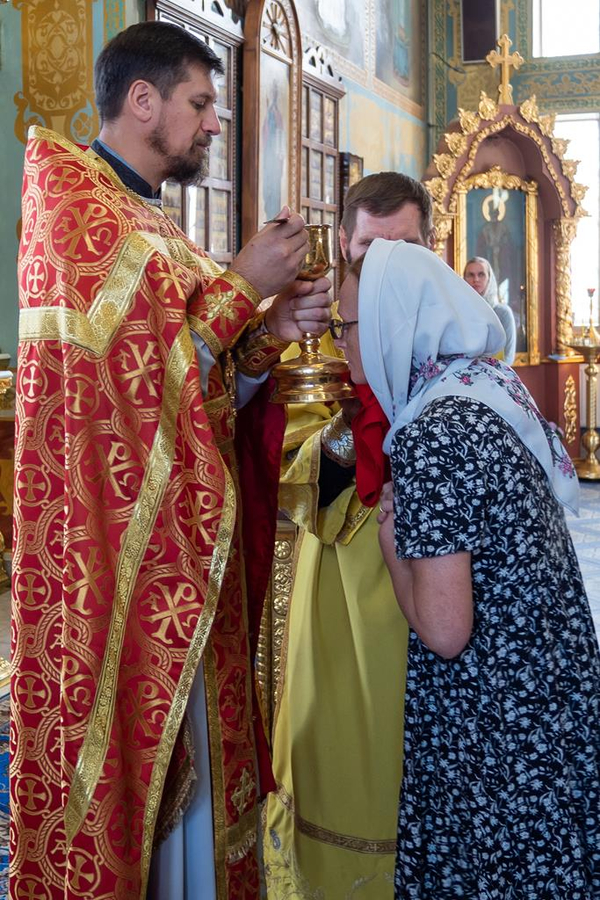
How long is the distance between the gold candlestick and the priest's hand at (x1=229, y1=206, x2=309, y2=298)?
29.0ft

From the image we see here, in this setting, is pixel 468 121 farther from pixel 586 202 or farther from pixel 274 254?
pixel 274 254

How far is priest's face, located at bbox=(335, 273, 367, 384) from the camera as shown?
6.52 feet

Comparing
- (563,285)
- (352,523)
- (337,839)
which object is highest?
(563,285)

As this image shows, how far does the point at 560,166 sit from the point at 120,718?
9.88 metres

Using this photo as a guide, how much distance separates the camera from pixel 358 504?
2.45 metres

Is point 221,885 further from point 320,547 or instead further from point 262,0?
point 262,0

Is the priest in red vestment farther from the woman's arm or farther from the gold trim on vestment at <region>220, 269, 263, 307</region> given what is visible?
the woman's arm

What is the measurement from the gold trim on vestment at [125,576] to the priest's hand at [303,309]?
11.1 inches

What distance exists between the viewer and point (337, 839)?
2412mm

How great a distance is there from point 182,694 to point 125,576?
245 millimetres

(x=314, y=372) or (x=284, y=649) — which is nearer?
Answer: (x=314, y=372)

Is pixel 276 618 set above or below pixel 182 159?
below

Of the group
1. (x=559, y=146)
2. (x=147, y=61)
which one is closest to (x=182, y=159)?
(x=147, y=61)

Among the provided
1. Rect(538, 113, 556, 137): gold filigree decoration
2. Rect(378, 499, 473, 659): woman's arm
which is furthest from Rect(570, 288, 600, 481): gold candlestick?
Rect(378, 499, 473, 659): woman's arm
